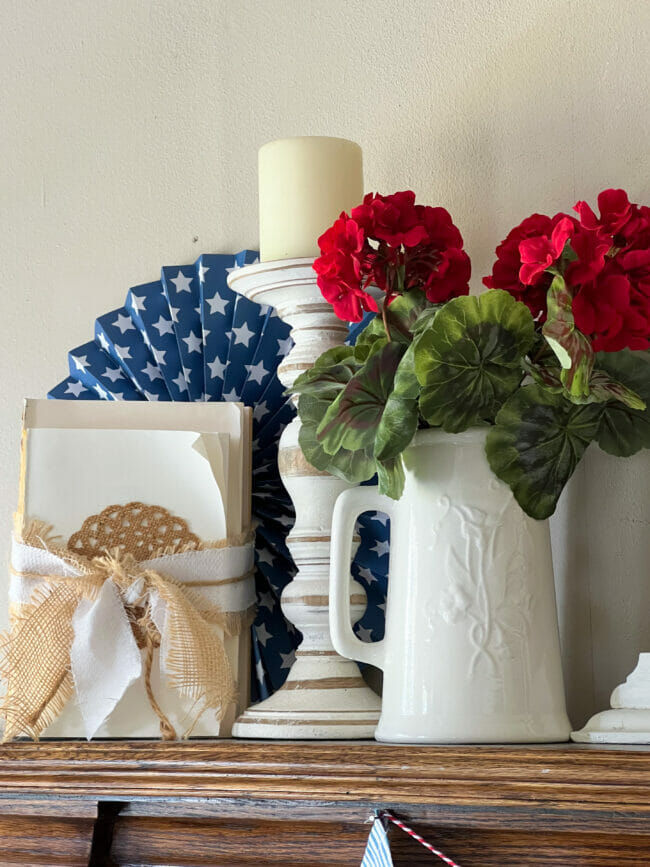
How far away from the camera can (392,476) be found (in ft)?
2.02

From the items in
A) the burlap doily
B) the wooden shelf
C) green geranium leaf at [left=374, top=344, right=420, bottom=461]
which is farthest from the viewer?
the burlap doily

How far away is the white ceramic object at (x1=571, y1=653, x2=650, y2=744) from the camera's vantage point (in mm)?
570

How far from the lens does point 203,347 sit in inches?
33.8

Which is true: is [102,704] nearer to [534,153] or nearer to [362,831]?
[362,831]

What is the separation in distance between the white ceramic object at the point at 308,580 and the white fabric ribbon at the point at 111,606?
1.7 inches

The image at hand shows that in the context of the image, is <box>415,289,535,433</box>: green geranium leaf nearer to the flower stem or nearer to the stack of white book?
the flower stem

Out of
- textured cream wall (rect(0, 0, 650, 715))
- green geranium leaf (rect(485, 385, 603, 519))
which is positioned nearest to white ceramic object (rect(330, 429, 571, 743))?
green geranium leaf (rect(485, 385, 603, 519))

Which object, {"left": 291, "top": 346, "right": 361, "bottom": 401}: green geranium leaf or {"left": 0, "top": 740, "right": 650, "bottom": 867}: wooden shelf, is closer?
{"left": 0, "top": 740, "right": 650, "bottom": 867}: wooden shelf

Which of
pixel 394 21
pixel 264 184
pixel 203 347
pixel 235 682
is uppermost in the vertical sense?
pixel 394 21

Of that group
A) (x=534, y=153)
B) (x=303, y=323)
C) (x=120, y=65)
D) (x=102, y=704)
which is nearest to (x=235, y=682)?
(x=102, y=704)

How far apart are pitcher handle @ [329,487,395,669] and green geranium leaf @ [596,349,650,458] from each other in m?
0.13

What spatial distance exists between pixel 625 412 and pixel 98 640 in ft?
1.12

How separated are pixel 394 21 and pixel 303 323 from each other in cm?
27

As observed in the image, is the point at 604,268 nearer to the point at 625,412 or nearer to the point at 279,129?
the point at 625,412
